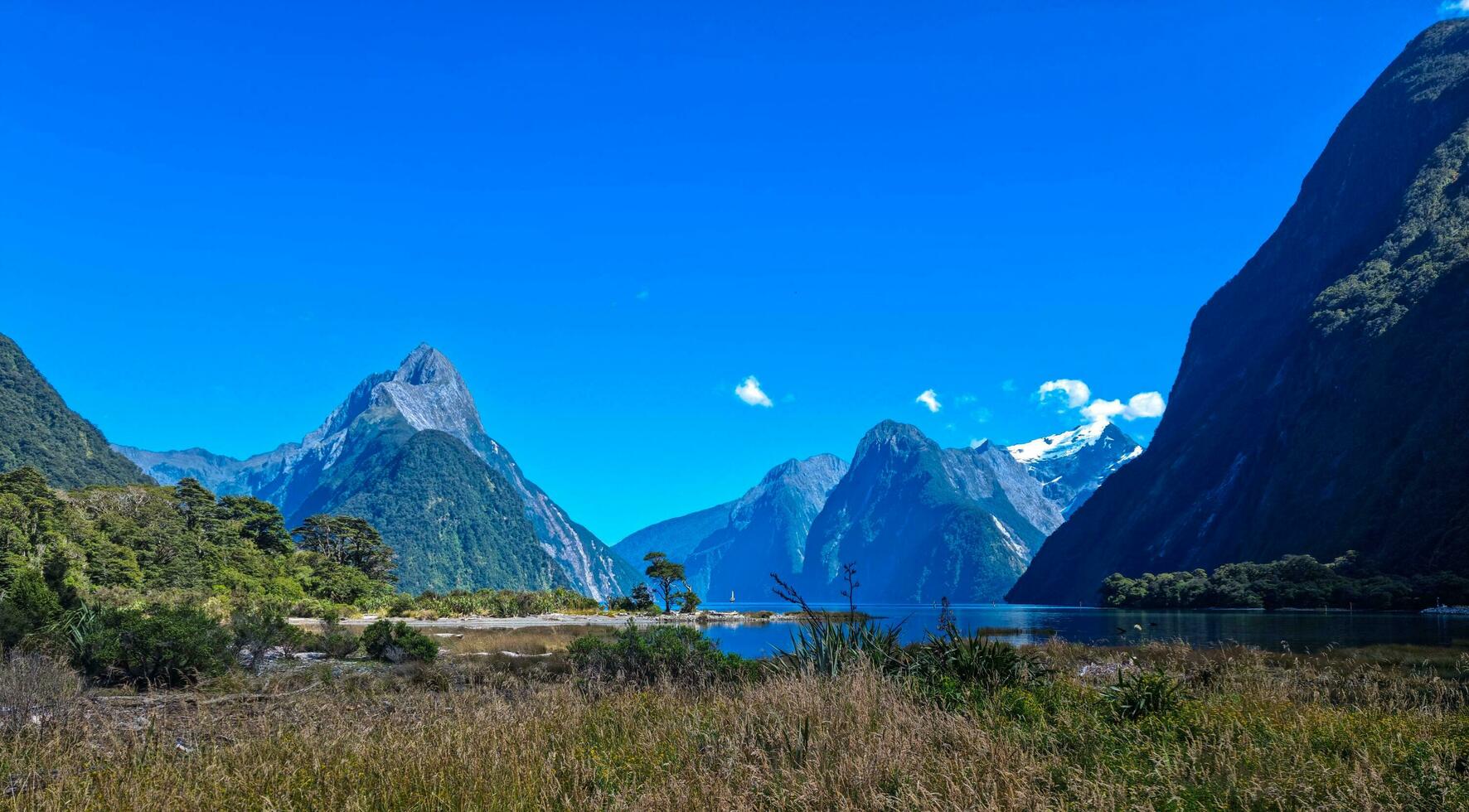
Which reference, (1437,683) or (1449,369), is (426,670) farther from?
(1449,369)

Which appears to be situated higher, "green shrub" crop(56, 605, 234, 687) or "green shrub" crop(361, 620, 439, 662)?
"green shrub" crop(56, 605, 234, 687)

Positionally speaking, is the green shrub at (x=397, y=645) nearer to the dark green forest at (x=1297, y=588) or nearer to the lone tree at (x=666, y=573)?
the lone tree at (x=666, y=573)

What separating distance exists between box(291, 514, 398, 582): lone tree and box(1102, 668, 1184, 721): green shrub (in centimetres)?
9177

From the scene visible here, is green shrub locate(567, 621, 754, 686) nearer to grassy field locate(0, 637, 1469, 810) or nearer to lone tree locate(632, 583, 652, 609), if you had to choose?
grassy field locate(0, 637, 1469, 810)

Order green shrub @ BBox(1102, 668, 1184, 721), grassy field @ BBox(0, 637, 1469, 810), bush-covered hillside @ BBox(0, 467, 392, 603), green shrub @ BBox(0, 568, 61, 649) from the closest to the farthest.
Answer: grassy field @ BBox(0, 637, 1469, 810) → green shrub @ BBox(1102, 668, 1184, 721) → green shrub @ BBox(0, 568, 61, 649) → bush-covered hillside @ BBox(0, 467, 392, 603)

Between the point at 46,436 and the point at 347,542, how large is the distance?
118573 mm

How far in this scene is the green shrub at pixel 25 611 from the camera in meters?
19.9

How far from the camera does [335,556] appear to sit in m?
88.1

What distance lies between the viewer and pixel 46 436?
167 metres

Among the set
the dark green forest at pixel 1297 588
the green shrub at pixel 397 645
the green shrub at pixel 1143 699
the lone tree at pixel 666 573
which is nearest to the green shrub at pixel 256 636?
the green shrub at pixel 397 645

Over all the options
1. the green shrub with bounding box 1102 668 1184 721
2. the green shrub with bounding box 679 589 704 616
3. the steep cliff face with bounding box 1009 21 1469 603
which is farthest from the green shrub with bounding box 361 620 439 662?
the steep cliff face with bounding box 1009 21 1469 603

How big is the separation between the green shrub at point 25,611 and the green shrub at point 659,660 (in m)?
12.9

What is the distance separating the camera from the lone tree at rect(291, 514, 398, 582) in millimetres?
92188


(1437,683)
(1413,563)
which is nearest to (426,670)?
(1437,683)
